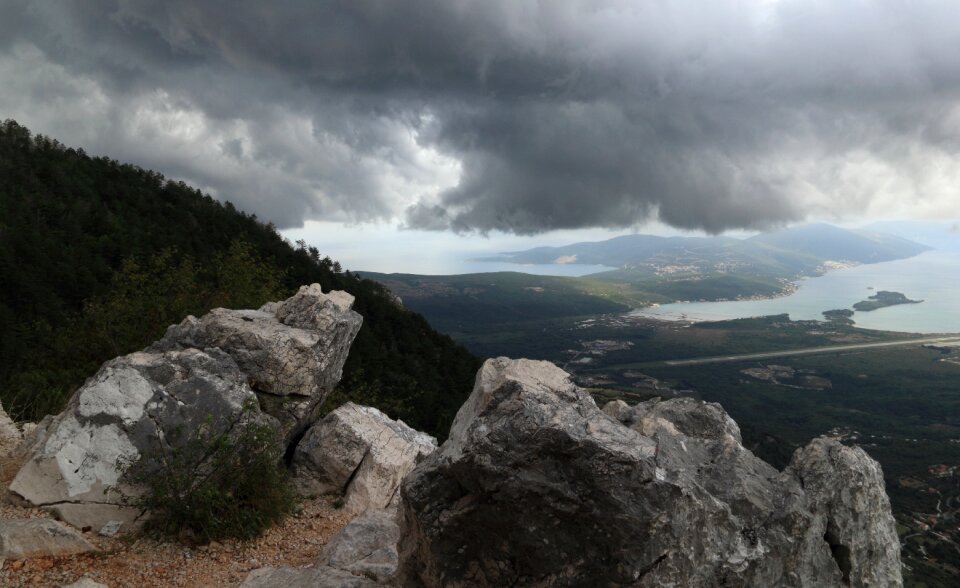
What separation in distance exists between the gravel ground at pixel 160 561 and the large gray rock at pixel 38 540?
171 millimetres

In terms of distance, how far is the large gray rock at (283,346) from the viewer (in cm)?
1552

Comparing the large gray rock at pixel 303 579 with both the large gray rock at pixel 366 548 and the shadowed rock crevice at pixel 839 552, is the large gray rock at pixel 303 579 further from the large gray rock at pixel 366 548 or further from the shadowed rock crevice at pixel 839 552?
the shadowed rock crevice at pixel 839 552

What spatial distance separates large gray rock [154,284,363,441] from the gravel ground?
4.08 meters

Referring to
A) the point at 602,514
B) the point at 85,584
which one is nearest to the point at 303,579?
the point at 85,584

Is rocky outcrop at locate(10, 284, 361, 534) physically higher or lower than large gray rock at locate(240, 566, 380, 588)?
higher

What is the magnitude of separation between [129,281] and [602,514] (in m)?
35.0

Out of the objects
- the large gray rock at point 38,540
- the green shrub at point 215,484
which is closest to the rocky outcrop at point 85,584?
the large gray rock at point 38,540

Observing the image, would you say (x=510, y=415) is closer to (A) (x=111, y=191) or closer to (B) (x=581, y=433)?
(B) (x=581, y=433)

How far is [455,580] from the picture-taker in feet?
23.8

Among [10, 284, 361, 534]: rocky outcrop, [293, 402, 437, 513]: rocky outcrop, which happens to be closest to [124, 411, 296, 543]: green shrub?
[10, 284, 361, 534]: rocky outcrop

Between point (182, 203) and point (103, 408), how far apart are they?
74.6 m

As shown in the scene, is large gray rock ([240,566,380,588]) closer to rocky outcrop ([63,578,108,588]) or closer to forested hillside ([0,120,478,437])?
rocky outcrop ([63,578,108,588])

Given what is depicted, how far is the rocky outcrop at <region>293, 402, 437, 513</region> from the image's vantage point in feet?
50.7

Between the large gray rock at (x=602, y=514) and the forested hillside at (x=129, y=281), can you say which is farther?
the forested hillside at (x=129, y=281)
